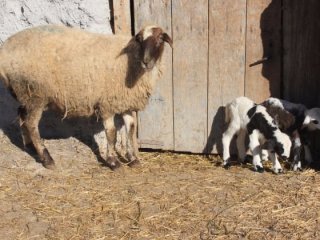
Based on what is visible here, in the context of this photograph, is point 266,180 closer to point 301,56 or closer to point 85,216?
point 301,56

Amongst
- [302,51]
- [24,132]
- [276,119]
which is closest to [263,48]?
[302,51]

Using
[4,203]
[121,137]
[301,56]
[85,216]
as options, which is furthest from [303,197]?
[4,203]

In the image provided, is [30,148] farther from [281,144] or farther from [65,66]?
[281,144]

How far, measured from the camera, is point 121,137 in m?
6.19

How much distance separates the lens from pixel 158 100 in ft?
19.8

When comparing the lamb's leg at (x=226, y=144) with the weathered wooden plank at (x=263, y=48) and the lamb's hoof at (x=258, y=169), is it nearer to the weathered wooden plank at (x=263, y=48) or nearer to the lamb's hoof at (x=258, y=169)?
the lamb's hoof at (x=258, y=169)

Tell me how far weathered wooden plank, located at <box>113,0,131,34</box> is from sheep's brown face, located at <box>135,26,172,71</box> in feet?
2.31

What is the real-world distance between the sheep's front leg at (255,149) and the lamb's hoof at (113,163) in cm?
146

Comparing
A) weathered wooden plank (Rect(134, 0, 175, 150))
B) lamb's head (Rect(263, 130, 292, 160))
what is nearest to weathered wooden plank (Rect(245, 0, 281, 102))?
lamb's head (Rect(263, 130, 292, 160))

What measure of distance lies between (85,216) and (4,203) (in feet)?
2.89

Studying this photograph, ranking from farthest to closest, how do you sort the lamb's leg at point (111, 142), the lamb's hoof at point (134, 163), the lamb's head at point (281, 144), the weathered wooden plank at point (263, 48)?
the lamb's hoof at point (134, 163)
the lamb's leg at point (111, 142)
the weathered wooden plank at point (263, 48)
the lamb's head at point (281, 144)

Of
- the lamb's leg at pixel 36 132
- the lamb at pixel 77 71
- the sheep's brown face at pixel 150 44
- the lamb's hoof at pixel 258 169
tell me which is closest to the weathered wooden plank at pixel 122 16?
the lamb at pixel 77 71

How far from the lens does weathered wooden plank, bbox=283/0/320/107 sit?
17.6 feet

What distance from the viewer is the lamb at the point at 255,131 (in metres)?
5.25
